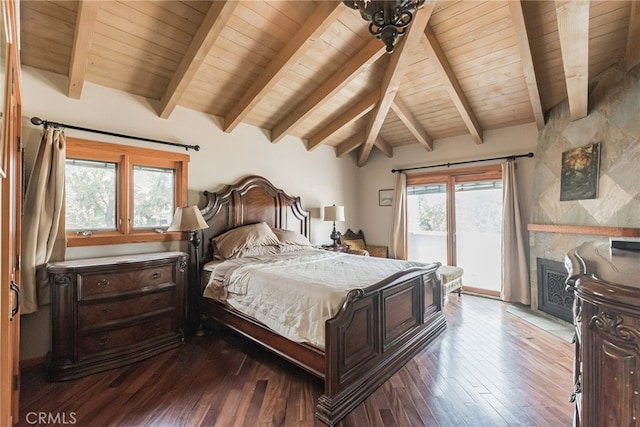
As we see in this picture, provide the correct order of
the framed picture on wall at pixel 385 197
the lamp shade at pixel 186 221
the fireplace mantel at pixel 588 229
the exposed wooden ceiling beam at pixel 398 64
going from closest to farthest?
the exposed wooden ceiling beam at pixel 398 64
the fireplace mantel at pixel 588 229
the lamp shade at pixel 186 221
the framed picture on wall at pixel 385 197

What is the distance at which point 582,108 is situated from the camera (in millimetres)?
3277

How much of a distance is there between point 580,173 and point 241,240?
4.09 m

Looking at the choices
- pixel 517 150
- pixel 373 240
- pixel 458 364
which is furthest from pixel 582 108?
pixel 373 240

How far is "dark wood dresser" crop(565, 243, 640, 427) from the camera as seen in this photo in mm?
787

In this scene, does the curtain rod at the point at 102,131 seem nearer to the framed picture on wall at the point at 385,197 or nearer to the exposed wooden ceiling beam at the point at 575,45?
the framed picture on wall at the point at 385,197

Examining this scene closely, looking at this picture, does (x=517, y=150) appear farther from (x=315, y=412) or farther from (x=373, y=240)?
(x=315, y=412)

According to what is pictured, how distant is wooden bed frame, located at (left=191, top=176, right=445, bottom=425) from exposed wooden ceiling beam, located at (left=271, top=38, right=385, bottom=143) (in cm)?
111

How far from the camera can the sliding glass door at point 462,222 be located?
4609 millimetres

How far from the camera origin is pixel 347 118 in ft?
14.3

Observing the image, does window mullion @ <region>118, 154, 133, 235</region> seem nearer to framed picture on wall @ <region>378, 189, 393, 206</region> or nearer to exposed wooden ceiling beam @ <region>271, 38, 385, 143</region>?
exposed wooden ceiling beam @ <region>271, 38, 385, 143</region>

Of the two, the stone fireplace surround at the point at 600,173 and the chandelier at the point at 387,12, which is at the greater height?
the chandelier at the point at 387,12

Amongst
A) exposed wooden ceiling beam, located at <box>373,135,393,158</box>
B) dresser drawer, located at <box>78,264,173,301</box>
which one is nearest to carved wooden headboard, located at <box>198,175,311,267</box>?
dresser drawer, located at <box>78,264,173,301</box>

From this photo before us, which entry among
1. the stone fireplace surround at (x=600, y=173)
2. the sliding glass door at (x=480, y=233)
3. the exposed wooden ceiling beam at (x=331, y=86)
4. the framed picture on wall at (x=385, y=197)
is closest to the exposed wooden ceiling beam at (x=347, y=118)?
the exposed wooden ceiling beam at (x=331, y=86)

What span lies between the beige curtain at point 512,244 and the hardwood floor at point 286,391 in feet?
4.49
